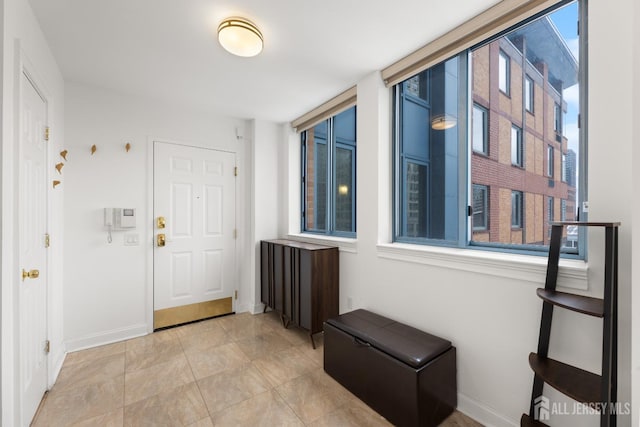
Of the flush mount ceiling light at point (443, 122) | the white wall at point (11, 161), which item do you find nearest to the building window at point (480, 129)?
the flush mount ceiling light at point (443, 122)

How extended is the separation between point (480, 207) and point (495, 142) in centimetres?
47

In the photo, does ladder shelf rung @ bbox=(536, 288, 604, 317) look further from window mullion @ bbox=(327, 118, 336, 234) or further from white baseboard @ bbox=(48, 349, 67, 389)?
white baseboard @ bbox=(48, 349, 67, 389)

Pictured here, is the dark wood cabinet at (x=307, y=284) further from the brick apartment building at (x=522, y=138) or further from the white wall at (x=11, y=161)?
the white wall at (x=11, y=161)

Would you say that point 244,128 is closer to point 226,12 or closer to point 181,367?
point 226,12

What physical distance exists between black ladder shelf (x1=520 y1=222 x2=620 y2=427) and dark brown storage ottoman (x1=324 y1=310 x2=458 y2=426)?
43 centimetres

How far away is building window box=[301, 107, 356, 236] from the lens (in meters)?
3.23

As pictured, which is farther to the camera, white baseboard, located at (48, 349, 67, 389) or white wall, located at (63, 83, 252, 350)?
white wall, located at (63, 83, 252, 350)

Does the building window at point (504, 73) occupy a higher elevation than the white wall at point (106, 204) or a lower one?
higher

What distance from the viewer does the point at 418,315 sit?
2.14 m

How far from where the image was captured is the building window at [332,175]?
3227mm

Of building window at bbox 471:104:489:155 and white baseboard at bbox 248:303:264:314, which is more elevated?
building window at bbox 471:104:489:155

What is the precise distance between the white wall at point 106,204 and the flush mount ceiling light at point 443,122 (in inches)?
108

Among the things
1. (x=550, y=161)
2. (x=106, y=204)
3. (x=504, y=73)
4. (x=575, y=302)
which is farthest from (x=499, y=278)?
(x=106, y=204)

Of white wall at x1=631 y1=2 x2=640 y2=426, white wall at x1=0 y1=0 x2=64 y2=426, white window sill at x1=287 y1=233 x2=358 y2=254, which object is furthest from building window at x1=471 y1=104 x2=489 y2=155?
white wall at x1=0 y1=0 x2=64 y2=426
